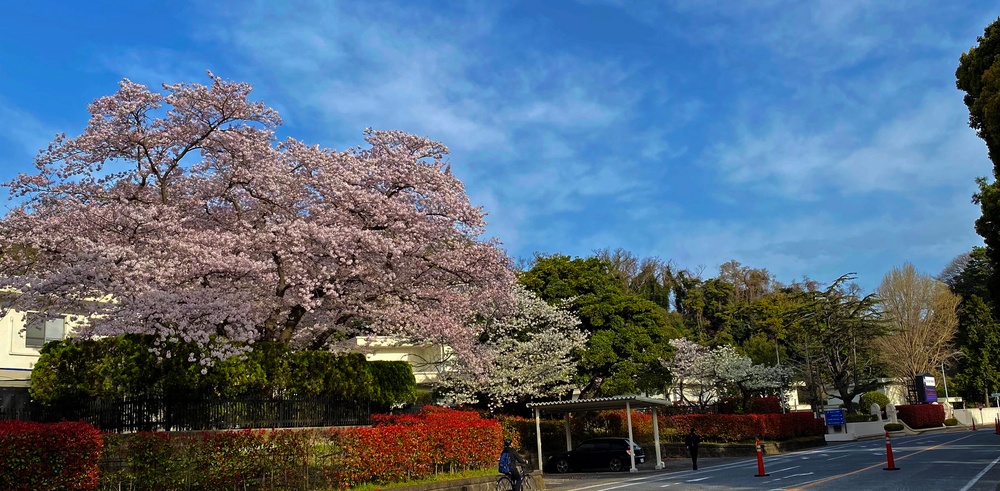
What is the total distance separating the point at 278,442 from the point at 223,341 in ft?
8.92

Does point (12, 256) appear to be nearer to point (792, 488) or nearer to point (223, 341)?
point (223, 341)

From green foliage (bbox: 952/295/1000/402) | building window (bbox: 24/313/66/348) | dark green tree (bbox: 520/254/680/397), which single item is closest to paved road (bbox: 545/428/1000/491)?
dark green tree (bbox: 520/254/680/397)

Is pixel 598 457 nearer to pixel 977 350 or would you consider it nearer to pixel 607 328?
pixel 607 328

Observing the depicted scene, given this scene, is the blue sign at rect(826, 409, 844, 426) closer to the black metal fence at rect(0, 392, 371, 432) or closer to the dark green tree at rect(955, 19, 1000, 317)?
the dark green tree at rect(955, 19, 1000, 317)

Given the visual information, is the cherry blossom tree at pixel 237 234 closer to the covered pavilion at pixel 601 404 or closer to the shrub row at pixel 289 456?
the shrub row at pixel 289 456

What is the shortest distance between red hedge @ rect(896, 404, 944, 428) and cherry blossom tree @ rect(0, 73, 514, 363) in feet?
160

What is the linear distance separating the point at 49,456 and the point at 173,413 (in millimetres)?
4487

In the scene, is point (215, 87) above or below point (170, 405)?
above

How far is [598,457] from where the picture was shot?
29703mm

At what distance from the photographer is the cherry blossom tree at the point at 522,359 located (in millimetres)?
30750

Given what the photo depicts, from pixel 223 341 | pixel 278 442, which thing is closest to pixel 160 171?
pixel 223 341

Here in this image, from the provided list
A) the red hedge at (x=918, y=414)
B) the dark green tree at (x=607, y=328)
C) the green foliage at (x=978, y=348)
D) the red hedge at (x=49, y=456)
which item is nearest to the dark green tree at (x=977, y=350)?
the green foliage at (x=978, y=348)

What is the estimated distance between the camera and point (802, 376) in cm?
5356

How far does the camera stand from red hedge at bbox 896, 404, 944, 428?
5816 cm
